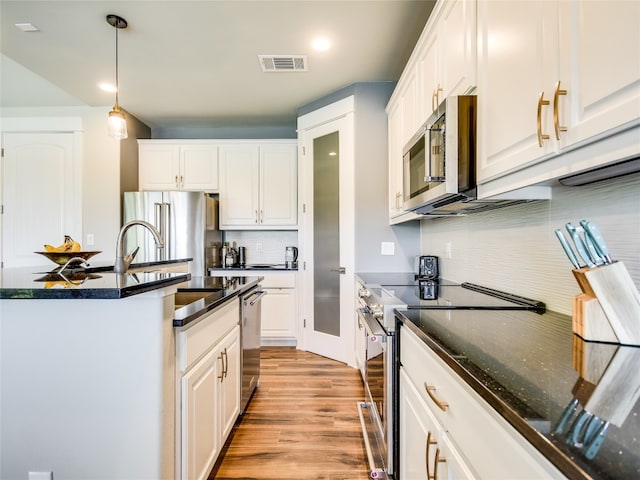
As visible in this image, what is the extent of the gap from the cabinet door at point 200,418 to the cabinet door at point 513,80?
1403 millimetres

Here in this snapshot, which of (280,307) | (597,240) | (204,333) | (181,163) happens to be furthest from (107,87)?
(597,240)

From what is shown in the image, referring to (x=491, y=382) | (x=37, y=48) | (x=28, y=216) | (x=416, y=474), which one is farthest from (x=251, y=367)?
(x=28, y=216)

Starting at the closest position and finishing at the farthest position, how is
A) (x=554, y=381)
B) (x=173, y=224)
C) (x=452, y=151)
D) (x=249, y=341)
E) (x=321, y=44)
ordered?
(x=554, y=381) < (x=452, y=151) < (x=249, y=341) < (x=321, y=44) < (x=173, y=224)

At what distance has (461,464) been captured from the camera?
830 mm

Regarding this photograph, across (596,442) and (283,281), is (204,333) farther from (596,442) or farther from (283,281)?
(283,281)

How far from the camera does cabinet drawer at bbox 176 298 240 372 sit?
4.31 feet

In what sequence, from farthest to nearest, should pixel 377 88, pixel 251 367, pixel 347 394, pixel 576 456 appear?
pixel 377 88, pixel 347 394, pixel 251 367, pixel 576 456

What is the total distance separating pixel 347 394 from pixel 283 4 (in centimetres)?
272

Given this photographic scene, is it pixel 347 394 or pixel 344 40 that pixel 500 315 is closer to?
pixel 347 394

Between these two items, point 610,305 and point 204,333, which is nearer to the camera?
point 610,305

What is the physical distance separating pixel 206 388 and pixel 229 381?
0.37 metres


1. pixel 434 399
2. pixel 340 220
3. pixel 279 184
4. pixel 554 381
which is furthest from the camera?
pixel 279 184

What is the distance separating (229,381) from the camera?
6.20 ft

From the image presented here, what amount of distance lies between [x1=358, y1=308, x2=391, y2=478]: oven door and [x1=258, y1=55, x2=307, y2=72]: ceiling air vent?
210 centimetres
